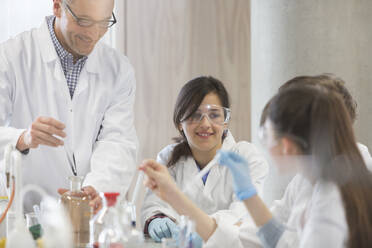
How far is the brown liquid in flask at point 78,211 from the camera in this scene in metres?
1.66

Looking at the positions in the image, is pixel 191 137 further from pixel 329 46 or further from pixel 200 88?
pixel 329 46

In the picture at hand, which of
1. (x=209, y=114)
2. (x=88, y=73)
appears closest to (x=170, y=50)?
(x=88, y=73)

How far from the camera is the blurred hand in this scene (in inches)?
64.0

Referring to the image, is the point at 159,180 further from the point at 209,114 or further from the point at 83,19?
the point at 83,19

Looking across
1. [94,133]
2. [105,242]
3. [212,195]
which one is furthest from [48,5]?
[105,242]

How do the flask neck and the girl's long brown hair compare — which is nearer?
the girl's long brown hair

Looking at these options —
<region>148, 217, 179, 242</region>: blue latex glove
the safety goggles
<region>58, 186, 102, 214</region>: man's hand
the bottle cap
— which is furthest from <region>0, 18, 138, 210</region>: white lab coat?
the bottle cap


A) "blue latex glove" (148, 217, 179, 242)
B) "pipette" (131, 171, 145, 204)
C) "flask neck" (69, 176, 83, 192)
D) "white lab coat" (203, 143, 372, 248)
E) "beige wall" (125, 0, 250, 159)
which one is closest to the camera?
"white lab coat" (203, 143, 372, 248)

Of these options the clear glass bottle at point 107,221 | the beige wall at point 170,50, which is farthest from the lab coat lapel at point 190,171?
the beige wall at point 170,50

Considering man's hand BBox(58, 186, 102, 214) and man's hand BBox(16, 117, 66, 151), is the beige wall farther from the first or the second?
man's hand BBox(58, 186, 102, 214)

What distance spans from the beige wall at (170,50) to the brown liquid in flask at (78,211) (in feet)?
5.99

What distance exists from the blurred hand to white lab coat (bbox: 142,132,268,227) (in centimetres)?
54

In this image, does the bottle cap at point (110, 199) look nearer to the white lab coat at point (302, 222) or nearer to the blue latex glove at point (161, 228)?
the white lab coat at point (302, 222)

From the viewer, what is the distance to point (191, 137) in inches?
95.4
